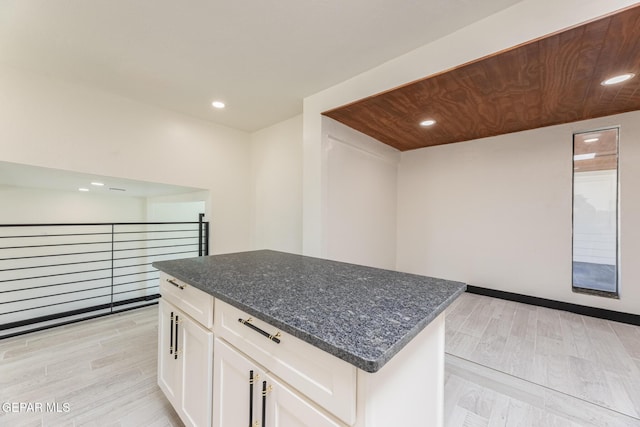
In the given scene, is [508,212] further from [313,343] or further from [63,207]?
[63,207]

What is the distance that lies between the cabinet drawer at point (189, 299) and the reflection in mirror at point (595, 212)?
4.04 m

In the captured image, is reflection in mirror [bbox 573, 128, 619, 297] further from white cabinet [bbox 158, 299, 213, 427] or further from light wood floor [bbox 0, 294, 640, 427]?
white cabinet [bbox 158, 299, 213, 427]

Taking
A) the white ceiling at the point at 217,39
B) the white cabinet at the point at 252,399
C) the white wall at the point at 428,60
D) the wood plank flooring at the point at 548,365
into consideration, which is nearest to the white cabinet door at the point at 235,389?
the white cabinet at the point at 252,399

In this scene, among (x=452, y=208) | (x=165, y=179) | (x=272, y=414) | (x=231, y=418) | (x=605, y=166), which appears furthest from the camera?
(x=452, y=208)

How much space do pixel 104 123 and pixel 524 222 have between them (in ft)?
17.1

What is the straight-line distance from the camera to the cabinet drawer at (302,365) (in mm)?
627

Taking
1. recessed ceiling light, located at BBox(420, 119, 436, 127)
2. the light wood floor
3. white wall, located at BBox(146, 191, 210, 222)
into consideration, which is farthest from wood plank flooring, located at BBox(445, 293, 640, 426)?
white wall, located at BBox(146, 191, 210, 222)

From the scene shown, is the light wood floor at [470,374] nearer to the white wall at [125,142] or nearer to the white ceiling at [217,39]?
the white wall at [125,142]

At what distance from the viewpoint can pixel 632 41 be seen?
156 cm

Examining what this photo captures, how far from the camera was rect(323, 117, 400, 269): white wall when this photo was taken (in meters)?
2.90

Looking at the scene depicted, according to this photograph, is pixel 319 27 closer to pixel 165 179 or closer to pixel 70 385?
pixel 165 179

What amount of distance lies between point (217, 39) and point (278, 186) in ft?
6.61

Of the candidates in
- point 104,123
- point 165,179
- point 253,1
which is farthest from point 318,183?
point 104,123

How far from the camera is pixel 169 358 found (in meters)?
1.47
